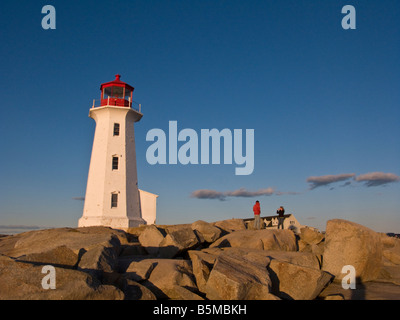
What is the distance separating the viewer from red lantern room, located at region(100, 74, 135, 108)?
2975cm

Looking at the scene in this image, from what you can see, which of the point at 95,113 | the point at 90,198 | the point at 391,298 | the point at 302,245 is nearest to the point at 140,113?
the point at 95,113

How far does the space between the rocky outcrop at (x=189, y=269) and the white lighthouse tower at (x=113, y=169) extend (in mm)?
12750

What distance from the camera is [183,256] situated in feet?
44.5

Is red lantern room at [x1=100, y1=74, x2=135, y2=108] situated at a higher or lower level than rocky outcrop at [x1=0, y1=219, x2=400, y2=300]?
higher

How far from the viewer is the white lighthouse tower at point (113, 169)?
91.1ft

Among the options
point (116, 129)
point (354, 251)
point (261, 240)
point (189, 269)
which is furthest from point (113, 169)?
point (354, 251)

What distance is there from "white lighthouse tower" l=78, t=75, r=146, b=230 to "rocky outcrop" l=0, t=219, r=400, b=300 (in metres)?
12.8
